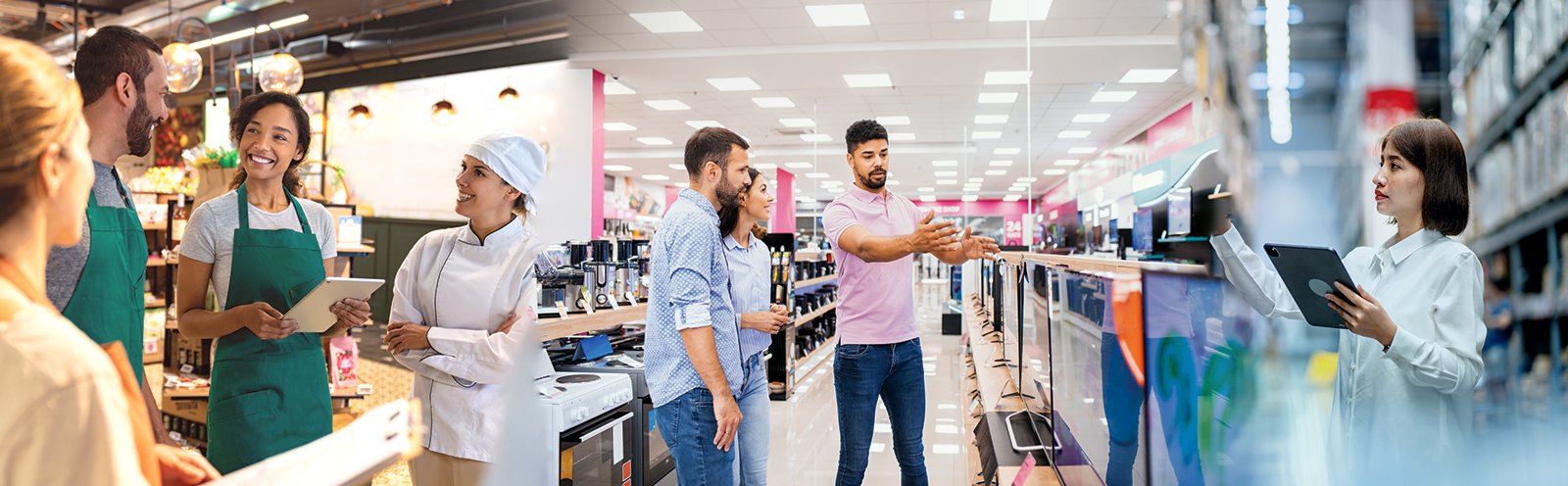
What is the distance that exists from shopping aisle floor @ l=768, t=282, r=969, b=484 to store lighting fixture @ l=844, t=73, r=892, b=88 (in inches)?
118

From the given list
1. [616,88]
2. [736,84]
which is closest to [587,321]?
[736,84]

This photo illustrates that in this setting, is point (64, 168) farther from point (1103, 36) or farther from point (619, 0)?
point (1103, 36)

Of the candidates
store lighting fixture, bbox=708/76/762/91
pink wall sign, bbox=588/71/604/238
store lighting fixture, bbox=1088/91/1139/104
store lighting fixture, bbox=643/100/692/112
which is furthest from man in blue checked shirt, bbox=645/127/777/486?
store lighting fixture, bbox=1088/91/1139/104

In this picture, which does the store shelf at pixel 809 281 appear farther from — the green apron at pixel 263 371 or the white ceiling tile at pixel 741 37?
the green apron at pixel 263 371

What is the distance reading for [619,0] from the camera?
505 centimetres

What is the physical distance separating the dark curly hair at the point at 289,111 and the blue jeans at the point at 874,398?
1454mm

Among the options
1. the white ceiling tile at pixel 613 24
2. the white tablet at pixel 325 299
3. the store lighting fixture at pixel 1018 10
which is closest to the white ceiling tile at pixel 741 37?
the white ceiling tile at pixel 613 24

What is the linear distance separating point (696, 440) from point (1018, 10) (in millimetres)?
4683

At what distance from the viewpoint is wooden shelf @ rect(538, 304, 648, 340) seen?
6.99ft

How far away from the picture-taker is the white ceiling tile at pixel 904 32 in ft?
18.2

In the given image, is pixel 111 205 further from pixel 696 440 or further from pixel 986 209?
pixel 986 209

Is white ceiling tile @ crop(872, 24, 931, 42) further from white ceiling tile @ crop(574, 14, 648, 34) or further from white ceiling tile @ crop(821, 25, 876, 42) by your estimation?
white ceiling tile @ crop(574, 14, 648, 34)

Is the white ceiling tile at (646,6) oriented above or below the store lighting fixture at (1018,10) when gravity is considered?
above

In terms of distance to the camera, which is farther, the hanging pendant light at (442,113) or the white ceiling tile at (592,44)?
the hanging pendant light at (442,113)
